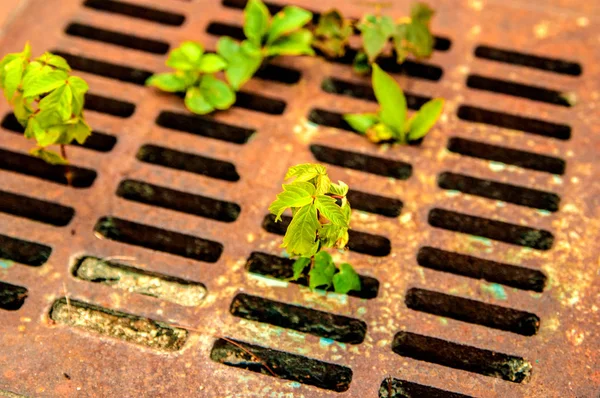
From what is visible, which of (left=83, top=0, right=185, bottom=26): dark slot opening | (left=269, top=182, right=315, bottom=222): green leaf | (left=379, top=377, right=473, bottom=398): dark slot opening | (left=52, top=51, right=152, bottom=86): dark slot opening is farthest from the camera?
(left=83, top=0, right=185, bottom=26): dark slot opening

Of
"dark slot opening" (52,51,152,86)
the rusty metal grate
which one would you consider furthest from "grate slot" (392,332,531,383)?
"dark slot opening" (52,51,152,86)

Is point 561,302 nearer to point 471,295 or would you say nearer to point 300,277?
point 471,295

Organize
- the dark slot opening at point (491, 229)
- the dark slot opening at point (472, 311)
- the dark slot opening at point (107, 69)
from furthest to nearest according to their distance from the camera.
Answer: the dark slot opening at point (107, 69) < the dark slot opening at point (491, 229) < the dark slot opening at point (472, 311)

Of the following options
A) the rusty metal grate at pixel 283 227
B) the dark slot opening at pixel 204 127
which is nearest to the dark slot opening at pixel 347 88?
the rusty metal grate at pixel 283 227

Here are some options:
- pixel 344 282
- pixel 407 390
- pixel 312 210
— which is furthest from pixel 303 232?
pixel 407 390

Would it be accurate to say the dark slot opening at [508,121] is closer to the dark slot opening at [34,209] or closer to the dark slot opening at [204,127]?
the dark slot opening at [204,127]

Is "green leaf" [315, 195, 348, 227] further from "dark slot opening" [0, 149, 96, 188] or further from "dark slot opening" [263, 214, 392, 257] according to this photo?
"dark slot opening" [0, 149, 96, 188]

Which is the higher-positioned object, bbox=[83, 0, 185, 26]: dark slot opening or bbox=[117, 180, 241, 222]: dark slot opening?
bbox=[83, 0, 185, 26]: dark slot opening
